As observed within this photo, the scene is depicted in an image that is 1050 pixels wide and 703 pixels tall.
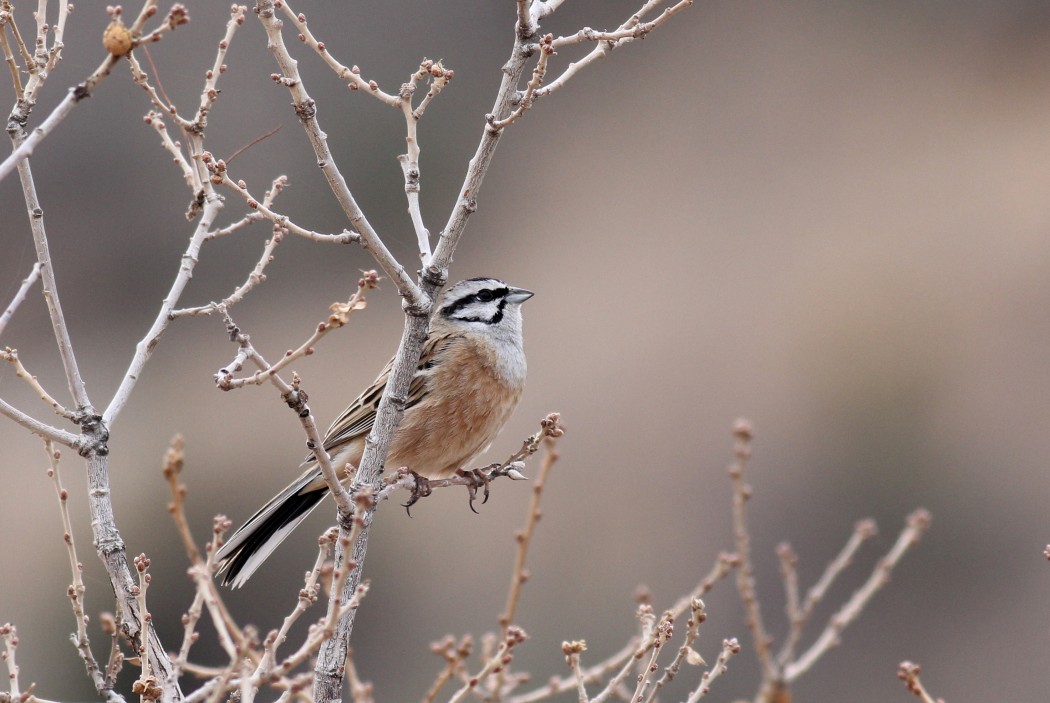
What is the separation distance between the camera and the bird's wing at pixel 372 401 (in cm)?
652

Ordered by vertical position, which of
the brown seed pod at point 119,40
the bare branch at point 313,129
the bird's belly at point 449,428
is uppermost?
the bare branch at point 313,129

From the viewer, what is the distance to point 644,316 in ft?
92.1

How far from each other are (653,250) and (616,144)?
13.3 ft

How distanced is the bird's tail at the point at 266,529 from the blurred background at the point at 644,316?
11740mm

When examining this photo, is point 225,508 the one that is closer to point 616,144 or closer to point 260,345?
point 260,345

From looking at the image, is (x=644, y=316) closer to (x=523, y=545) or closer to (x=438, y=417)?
(x=438, y=417)

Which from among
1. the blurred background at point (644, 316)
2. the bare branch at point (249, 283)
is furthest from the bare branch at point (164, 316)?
the blurred background at point (644, 316)

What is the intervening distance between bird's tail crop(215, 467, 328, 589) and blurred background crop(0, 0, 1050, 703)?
38.5 feet

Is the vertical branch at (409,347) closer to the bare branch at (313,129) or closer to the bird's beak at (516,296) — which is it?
the bare branch at (313,129)

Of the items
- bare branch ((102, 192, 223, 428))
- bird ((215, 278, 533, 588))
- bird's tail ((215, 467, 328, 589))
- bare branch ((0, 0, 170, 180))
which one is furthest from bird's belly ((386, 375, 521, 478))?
bare branch ((0, 0, 170, 180))

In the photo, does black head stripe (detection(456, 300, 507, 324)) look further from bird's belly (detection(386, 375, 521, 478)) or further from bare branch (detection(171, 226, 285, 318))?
bare branch (detection(171, 226, 285, 318))

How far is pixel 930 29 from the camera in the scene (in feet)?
107

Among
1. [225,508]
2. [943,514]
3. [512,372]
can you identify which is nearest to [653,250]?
[943,514]

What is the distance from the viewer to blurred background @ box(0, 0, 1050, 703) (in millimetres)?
21062
